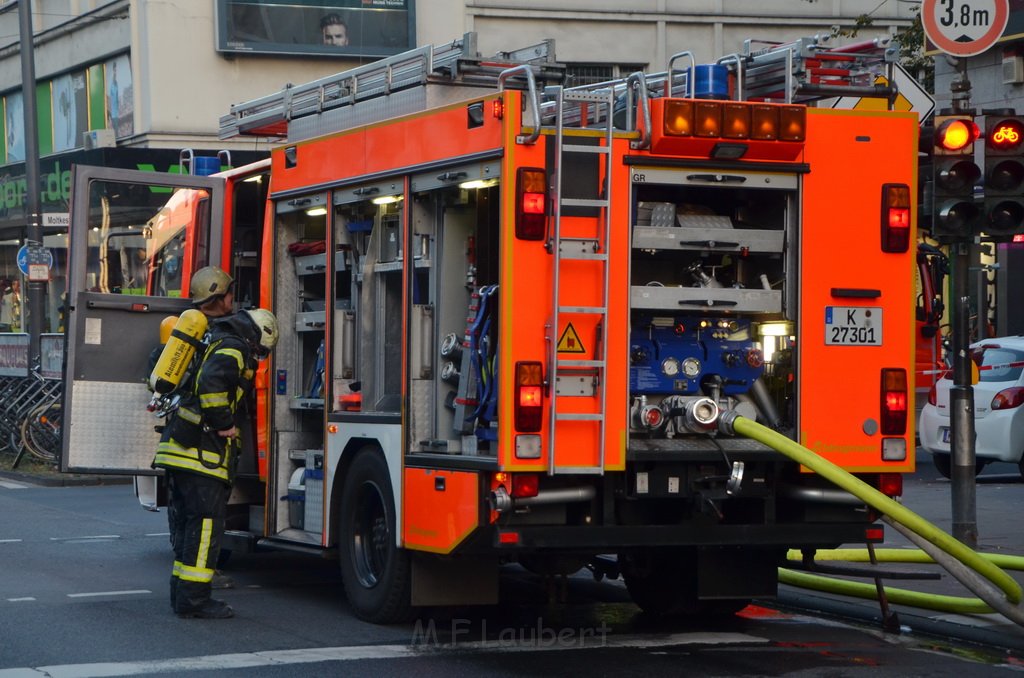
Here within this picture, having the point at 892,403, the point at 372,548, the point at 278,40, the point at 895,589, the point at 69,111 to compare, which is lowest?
the point at 895,589

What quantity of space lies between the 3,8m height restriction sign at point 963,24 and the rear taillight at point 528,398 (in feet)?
13.7

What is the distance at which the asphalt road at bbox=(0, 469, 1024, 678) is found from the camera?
795 cm

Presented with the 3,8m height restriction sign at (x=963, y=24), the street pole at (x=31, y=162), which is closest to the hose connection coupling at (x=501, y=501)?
the 3,8m height restriction sign at (x=963, y=24)

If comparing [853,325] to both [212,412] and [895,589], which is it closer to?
[895,589]

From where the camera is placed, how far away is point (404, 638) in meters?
8.70

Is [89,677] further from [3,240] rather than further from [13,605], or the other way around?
[3,240]

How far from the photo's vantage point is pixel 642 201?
8312mm

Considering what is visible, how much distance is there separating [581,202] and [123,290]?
4.51 m

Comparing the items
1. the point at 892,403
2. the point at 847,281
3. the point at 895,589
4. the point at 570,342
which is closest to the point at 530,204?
the point at 570,342

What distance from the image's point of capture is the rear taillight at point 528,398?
769 cm

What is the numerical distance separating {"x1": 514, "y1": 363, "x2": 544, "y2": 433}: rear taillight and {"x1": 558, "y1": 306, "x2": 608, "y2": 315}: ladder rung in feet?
0.95

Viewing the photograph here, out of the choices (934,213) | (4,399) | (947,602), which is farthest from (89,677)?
(4,399)

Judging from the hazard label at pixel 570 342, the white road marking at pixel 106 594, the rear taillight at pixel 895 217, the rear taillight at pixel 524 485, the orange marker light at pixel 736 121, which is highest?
the orange marker light at pixel 736 121

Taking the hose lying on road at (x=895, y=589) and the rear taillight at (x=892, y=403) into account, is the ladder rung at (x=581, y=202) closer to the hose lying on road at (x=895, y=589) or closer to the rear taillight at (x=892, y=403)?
the rear taillight at (x=892, y=403)
